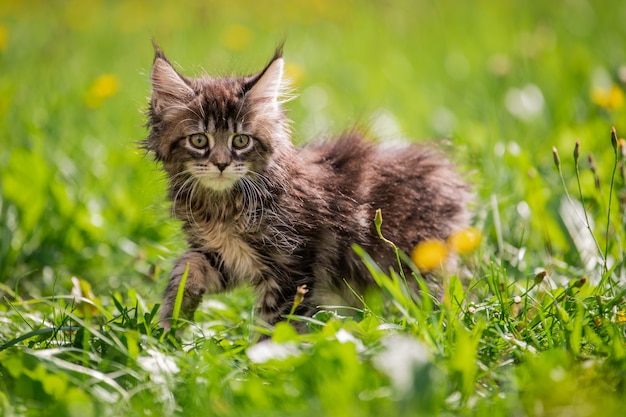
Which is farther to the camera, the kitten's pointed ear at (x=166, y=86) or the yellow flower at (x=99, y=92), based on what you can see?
the yellow flower at (x=99, y=92)

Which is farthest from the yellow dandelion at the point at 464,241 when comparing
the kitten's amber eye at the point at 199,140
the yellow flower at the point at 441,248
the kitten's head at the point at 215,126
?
the kitten's amber eye at the point at 199,140

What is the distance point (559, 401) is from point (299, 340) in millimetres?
822

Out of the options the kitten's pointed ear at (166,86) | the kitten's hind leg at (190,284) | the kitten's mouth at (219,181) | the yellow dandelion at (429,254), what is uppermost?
the kitten's pointed ear at (166,86)

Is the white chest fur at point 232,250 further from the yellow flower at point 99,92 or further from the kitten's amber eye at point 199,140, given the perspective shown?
the yellow flower at point 99,92

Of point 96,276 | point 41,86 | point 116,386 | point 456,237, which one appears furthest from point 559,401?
point 41,86

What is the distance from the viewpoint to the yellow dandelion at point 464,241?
3.46 metres

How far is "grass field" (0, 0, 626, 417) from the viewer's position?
2252 millimetres

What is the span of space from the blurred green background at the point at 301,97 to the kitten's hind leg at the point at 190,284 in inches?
15.3

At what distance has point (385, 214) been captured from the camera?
3445 millimetres

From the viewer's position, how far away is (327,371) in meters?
2.21

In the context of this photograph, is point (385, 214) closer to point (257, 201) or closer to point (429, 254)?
point (429, 254)

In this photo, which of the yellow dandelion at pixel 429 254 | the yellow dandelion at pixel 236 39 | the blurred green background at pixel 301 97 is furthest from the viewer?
the yellow dandelion at pixel 236 39

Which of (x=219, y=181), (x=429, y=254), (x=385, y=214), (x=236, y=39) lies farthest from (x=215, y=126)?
(x=236, y=39)

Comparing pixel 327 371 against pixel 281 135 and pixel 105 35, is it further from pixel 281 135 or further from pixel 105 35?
pixel 105 35
